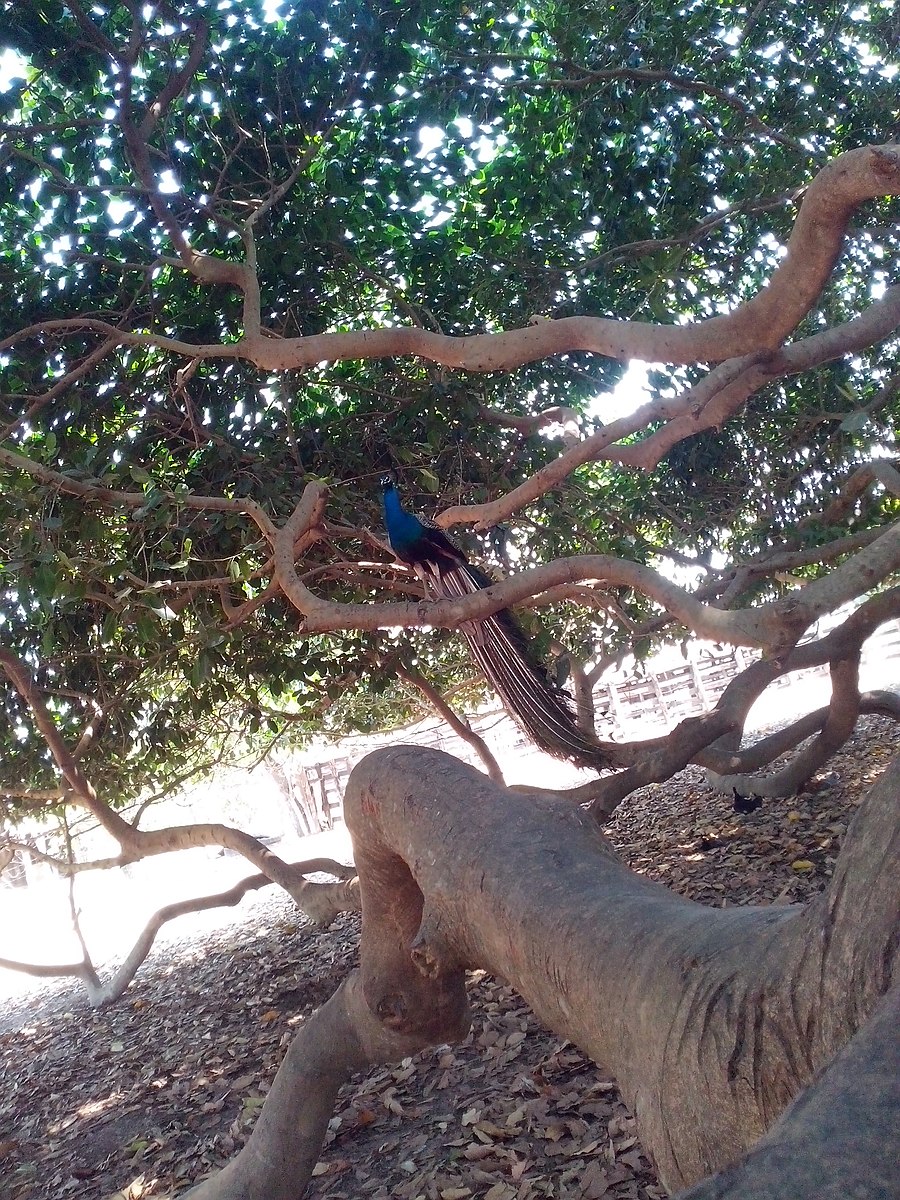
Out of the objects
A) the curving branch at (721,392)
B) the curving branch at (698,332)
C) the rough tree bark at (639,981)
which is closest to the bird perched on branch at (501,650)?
the curving branch at (721,392)

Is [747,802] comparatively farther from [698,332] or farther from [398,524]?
[698,332]

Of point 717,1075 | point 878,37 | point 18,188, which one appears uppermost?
point 18,188

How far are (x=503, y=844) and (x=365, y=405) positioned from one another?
3.71 metres

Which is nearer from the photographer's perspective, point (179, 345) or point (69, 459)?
point (179, 345)

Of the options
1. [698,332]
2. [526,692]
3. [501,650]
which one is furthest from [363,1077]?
[698,332]

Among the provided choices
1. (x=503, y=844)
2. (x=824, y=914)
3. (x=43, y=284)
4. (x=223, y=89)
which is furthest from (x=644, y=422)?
(x=43, y=284)

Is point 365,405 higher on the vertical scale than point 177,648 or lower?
higher

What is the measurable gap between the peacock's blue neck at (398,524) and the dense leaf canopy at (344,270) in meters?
0.10

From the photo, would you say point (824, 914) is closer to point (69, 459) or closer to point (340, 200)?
point (69, 459)

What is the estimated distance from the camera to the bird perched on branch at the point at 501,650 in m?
4.27

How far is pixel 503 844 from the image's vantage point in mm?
1867

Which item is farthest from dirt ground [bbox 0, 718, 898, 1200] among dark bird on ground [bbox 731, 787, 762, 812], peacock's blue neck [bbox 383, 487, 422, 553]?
peacock's blue neck [bbox 383, 487, 422, 553]

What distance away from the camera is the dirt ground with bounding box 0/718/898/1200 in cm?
299

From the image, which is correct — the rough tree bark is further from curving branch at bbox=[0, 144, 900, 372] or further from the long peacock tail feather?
the long peacock tail feather
